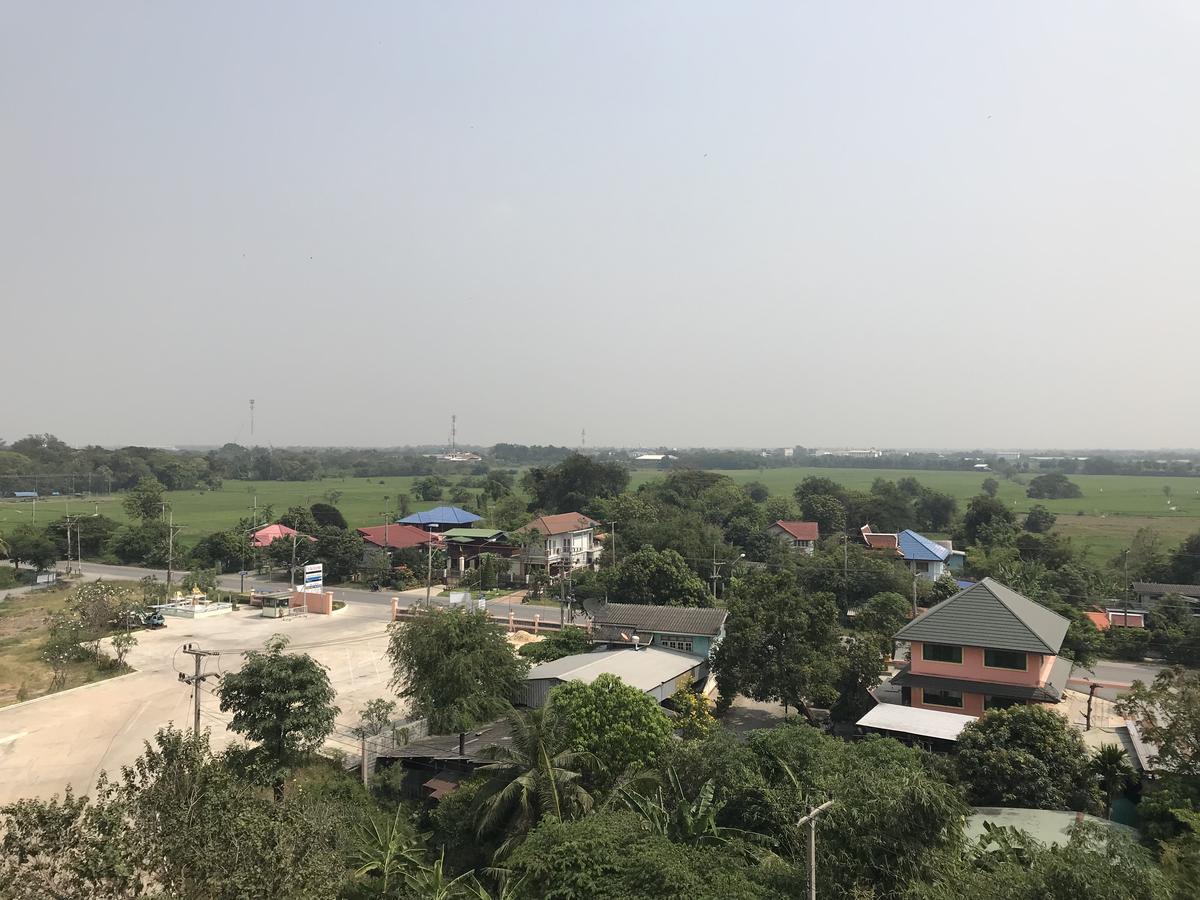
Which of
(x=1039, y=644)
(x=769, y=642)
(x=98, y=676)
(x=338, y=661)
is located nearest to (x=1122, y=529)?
(x=1039, y=644)

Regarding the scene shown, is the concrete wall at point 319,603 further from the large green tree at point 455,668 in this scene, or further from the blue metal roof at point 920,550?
the blue metal roof at point 920,550

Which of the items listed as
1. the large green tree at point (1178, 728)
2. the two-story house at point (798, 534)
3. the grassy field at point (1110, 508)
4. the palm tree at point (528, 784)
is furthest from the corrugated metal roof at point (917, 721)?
the grassy field at point (1110, 508)

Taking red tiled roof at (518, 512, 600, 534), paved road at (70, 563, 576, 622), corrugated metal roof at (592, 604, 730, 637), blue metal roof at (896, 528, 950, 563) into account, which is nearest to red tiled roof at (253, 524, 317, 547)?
paved road at (70, 563, 576, 622)

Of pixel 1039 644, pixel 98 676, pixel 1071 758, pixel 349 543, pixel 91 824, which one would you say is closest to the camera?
pixel 91 824

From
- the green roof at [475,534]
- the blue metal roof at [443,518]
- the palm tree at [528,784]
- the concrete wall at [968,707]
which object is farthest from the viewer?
the blue metal roof at [443,518]

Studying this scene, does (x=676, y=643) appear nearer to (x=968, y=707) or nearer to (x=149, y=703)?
(x=968, y=707)

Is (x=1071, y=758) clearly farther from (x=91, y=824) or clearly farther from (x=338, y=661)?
(x=338, y=661)

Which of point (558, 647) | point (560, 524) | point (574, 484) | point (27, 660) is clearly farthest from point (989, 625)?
point (574, 484)
